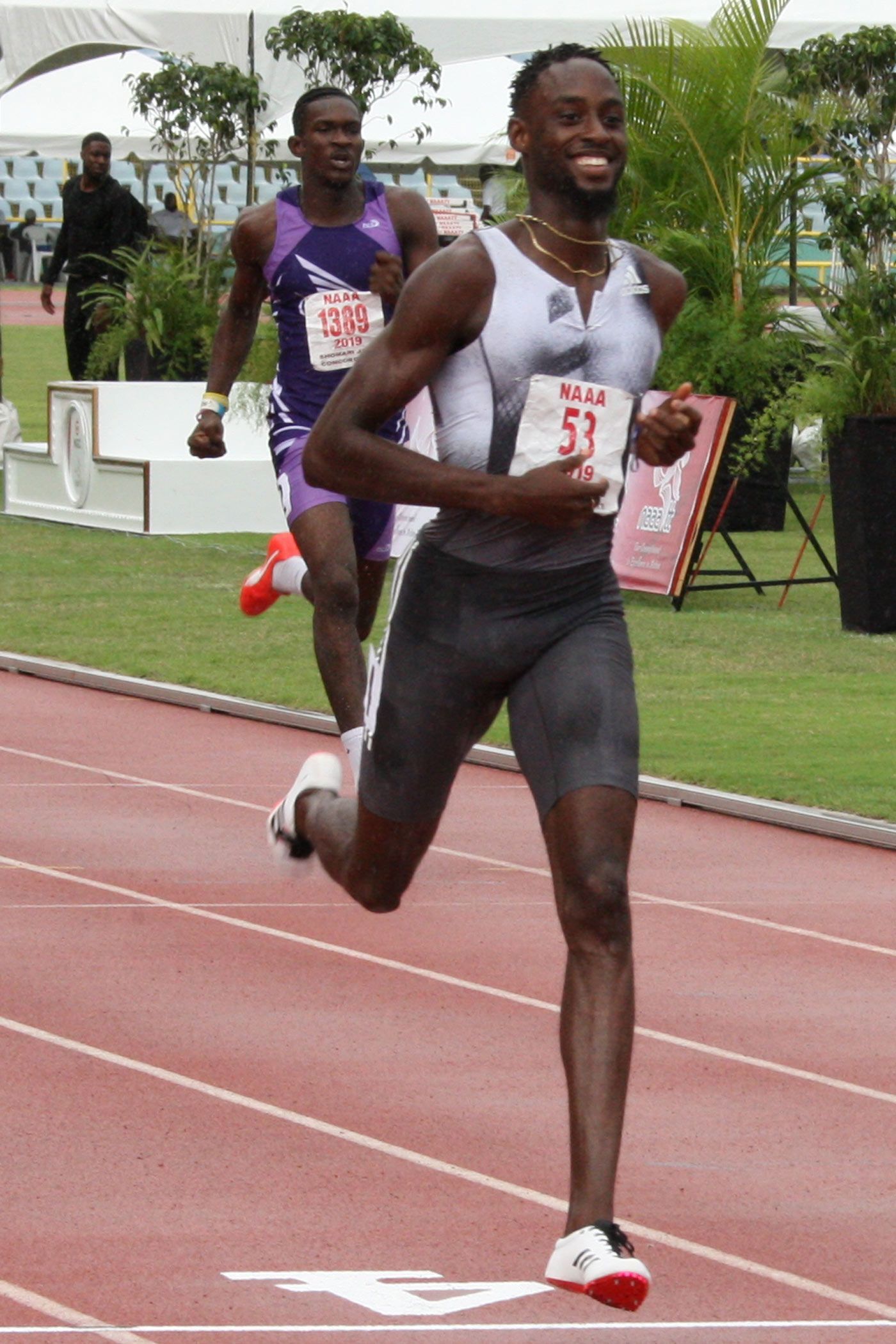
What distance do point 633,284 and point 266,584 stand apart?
343 cm

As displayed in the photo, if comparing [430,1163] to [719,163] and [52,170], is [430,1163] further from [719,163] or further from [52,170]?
[52,170]

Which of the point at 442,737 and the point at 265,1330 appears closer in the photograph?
the point at 265,1330

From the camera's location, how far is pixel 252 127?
64.3ft

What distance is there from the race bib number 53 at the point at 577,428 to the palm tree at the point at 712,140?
11653 millimetres

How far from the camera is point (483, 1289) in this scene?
4168mm

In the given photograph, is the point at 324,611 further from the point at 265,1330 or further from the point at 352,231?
the point at 265,1330

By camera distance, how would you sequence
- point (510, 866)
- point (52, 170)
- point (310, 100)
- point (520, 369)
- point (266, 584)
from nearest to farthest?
point (520, 369) < point (310, 100) < point (266, 584) < point (510, 866) < point (52, 170)

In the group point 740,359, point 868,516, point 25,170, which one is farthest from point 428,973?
point 25,170

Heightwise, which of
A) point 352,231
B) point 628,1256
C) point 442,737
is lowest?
point 628,1256

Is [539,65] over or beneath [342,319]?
over

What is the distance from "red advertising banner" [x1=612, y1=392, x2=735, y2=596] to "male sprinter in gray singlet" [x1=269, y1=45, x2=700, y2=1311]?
8810mm

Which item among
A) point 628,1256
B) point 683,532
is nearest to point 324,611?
point 628,1256

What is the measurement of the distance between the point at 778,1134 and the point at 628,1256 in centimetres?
146

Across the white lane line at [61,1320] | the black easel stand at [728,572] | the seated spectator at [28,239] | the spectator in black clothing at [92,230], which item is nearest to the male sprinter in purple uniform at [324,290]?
the white lane line at [61,1320]
